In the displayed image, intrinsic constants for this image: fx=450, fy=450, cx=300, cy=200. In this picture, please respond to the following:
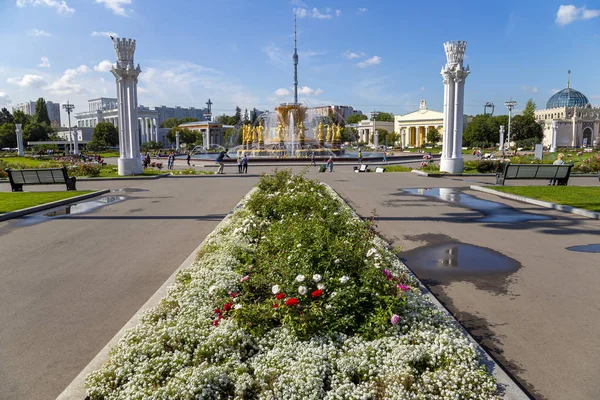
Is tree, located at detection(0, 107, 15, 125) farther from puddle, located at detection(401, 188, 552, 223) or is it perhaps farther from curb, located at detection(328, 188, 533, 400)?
curb, located at detection(328, 188, 533, 400)

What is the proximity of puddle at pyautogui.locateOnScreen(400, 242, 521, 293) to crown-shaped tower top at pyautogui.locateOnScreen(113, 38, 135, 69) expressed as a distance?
2333cm

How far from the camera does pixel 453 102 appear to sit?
26859 millimetres

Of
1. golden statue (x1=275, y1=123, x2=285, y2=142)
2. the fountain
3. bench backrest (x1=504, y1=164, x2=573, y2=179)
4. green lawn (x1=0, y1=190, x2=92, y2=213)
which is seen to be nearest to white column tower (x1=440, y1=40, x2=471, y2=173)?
bench backrest (x1=504, y1=164, x2=573, y2=179)

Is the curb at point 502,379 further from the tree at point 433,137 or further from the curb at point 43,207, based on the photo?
the tree at point 433,137

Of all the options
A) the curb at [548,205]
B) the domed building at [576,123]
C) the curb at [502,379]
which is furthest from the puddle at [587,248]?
the domed building at [576,123]

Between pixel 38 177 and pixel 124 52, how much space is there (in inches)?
443

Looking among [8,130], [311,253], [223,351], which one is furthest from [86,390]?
[8,130]

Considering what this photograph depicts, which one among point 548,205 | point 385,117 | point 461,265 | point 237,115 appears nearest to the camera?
point 461,265

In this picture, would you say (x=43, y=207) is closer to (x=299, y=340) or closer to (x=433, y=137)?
(x=299, y=340)

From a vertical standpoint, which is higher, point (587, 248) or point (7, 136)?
point (7, 136)

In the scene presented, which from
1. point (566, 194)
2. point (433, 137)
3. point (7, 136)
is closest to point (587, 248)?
point (566, 194)

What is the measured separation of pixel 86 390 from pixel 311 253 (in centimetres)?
254

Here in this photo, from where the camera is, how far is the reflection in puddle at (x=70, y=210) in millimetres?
11750

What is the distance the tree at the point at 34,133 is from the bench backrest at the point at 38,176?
9508 cm
